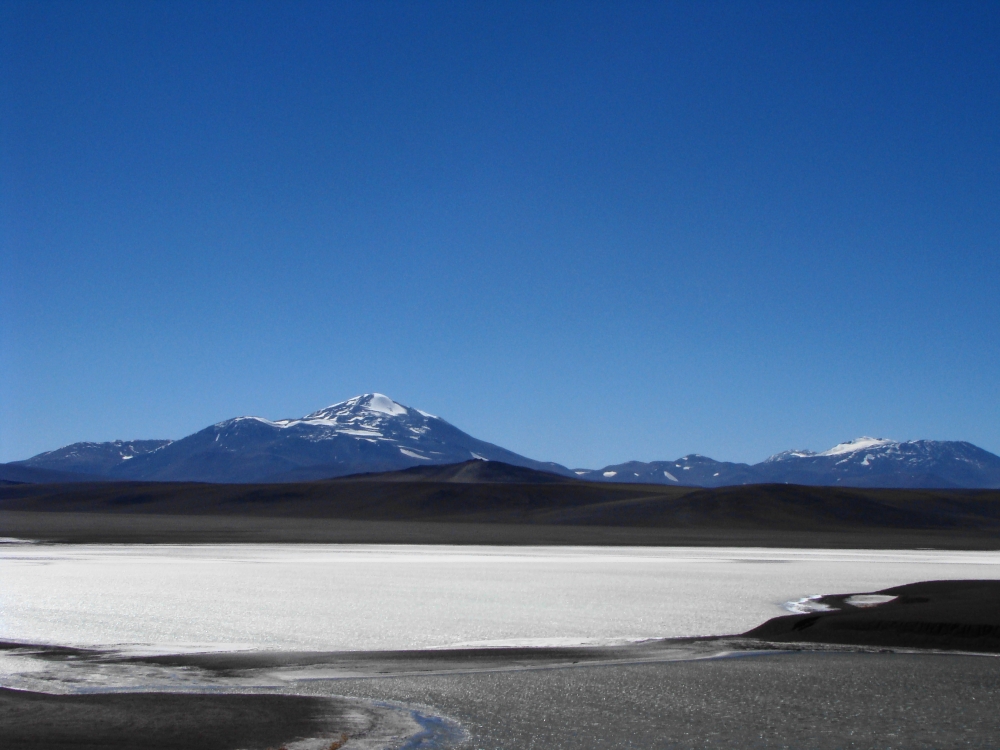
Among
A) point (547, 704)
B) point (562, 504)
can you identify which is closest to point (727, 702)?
point (547, 704)

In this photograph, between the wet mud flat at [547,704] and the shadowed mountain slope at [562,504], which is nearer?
the wet mud flat at [547,704]

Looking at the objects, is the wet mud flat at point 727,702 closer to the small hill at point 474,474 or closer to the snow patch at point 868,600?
the snow patch at point 868,600

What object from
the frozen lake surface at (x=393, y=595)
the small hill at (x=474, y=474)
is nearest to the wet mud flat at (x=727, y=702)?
the frozen lake surface at (x=393, y=595)

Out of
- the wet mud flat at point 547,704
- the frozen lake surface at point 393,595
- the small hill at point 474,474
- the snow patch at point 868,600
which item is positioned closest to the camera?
the wet mud flat at point 547,704

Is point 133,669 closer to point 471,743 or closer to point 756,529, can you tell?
point 471,743

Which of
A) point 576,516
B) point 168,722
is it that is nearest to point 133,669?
point 168,722

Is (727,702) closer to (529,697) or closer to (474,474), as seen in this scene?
(529,697)

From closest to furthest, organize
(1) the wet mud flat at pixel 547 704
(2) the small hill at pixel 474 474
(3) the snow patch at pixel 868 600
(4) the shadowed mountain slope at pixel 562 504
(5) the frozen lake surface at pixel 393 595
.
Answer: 1. (1) the wet mud flat at pixel 547 704
2. (5) the frozen lake surface at pixel 393 595
3. (3) the snow patch at pixel 868 600
4. (4) the shadowed mountain slope at pixel 562 504
5. (2) the small hill at pixel 474 474

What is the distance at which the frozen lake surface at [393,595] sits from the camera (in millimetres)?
14109

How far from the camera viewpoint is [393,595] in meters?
20.3

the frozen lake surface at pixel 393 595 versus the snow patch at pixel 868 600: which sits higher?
the frozen lake surface at pixel 393 595

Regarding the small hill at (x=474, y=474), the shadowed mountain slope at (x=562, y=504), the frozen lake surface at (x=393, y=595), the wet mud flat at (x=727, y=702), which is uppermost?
the small hill at (x=474, y=474)

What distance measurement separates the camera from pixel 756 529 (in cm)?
7812

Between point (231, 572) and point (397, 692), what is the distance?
60.1ft
